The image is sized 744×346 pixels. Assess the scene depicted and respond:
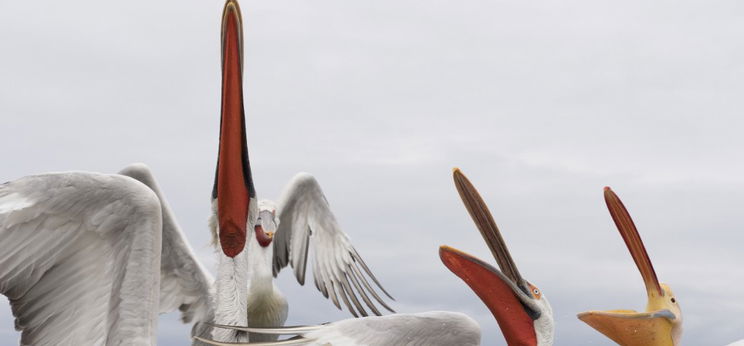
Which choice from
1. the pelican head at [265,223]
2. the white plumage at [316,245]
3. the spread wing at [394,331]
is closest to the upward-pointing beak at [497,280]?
the spread wing at [394,331]

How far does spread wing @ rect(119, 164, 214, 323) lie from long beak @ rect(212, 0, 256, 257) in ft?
3.42

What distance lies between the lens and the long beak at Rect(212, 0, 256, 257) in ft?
19.3

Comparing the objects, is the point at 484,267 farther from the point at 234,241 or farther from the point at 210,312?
the point at 210,312

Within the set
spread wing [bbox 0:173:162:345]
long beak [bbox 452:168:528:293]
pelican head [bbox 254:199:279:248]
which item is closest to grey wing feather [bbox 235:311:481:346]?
long beak [bbox 452:168:528:293]

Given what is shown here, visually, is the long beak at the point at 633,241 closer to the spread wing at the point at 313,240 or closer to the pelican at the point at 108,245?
the pelican at the point at 108,245

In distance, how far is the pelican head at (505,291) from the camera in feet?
18.4

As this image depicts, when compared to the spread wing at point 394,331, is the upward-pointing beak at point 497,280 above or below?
above

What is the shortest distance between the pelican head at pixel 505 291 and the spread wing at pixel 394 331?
0.19 meters

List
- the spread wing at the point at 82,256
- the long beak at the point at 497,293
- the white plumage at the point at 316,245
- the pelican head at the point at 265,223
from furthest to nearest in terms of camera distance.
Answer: the white plumage at the point at 316,245 < the pelican head at the point at 265,223 < the long beak at the point at 497,293 < the spread wing at the point at 82,256

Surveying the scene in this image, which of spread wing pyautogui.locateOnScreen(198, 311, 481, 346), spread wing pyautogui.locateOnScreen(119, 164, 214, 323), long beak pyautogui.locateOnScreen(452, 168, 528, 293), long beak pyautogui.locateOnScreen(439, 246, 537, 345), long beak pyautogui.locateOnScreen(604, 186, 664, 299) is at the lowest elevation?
spread wing pyautogui.locateOnScreen(119, 164, 214, 323)

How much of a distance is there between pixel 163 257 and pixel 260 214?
0.78 metres

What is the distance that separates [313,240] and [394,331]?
451cm

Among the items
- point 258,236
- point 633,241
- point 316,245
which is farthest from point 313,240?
point 633,241

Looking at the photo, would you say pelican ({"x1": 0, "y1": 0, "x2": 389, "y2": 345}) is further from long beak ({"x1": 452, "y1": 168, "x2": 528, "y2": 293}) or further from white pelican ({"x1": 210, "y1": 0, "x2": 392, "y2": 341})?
long beak ({"x1": 452, "y1": 168, "x2": 528, "y2": 293})
